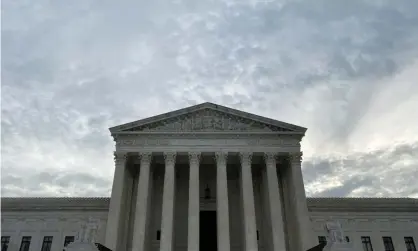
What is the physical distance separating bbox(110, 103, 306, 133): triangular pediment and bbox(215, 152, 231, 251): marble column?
2.69m

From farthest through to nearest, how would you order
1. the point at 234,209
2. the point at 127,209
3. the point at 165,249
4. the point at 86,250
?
the point at 234,209, the point at 127,209, the point at 165,249, the point at 86,250

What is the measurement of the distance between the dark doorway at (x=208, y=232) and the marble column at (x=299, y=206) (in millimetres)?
7079

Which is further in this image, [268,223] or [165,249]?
[268,223]

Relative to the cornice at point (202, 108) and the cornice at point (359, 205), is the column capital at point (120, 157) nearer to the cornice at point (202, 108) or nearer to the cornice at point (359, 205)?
the cornice at point (202, 108)

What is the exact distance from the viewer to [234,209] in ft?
106

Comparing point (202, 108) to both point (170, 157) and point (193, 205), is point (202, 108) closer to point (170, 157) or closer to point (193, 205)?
point (170, 157)

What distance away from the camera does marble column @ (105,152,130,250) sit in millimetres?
26484

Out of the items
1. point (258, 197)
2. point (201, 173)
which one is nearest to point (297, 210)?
point (258, 197)

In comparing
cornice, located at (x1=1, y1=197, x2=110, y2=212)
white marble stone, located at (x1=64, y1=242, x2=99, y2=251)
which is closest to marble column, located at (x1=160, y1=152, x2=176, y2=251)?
cornice, located at (x1=1, y1=197, x2=110, y2=212)

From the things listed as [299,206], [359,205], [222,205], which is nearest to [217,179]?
[222,205]

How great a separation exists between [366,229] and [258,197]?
10.4m

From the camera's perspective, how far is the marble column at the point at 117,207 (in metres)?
26.5

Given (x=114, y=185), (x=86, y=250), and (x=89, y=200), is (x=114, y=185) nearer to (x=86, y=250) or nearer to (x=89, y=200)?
(x=89, y=200)

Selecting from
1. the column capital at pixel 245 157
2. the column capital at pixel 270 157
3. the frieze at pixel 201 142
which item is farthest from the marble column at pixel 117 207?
the column capital at pixel 270 157
